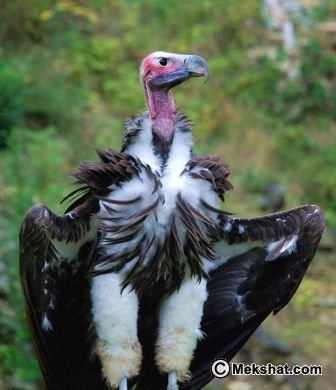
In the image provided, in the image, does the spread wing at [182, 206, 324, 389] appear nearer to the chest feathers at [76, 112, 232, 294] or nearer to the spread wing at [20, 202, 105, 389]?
the chest feathers at [76, 112, 232, 294]

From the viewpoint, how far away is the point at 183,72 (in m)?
5.16

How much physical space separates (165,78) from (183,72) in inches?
4.5

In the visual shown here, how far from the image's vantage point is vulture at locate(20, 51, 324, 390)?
490 centimetres

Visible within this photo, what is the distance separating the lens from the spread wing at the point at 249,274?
5.33 meters

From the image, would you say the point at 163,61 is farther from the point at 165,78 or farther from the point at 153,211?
the point at 153,211

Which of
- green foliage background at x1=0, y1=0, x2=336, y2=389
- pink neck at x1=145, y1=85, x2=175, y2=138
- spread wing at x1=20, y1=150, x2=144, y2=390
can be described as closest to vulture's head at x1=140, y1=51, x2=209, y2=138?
pink neck at x1=145, y1=85, x2=175, y2=138

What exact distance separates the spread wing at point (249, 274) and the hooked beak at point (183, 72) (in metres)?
0.80

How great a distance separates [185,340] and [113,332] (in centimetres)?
41

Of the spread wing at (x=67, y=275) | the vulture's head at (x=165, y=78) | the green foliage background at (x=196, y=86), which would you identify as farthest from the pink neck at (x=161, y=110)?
the green foliage background at (x=196, y=86)

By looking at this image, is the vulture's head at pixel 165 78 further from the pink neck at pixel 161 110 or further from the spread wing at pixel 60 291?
the spread wing at pixel 60 291

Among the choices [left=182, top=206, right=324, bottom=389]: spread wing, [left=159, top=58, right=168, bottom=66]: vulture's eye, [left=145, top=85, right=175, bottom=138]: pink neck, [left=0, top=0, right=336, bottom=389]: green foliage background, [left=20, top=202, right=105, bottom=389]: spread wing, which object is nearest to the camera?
[left=20, top=202, right=105, bottom=389]: spread wing

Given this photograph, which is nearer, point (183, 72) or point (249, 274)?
point (183, 72)

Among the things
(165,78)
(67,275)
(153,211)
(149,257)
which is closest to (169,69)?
(165,78)

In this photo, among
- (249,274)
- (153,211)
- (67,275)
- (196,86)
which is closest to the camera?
(153,211)
